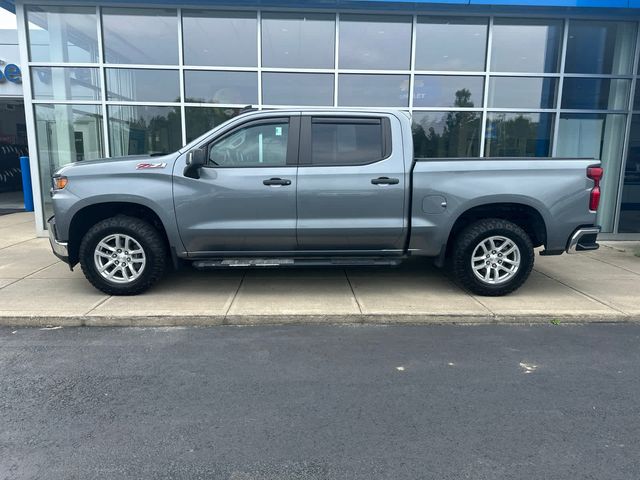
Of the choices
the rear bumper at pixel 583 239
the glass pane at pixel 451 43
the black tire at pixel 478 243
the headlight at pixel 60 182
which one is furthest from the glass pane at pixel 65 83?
the rear bumper at pixel 583 239

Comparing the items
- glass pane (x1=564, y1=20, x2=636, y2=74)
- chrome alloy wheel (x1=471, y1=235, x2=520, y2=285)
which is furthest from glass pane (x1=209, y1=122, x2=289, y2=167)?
glass pane (x1=564, y1=20, x2=636, y2=74)

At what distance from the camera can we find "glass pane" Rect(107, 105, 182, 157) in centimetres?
905

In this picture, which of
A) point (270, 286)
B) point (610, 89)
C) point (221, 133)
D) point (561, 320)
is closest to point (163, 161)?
point (221, 133)

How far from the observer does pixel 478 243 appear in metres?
5.53

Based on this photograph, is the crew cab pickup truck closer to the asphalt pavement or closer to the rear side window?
the rear side window

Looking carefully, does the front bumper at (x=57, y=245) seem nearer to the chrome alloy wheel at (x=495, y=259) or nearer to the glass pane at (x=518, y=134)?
the chrome alloy wheel at (x=495, y=259)

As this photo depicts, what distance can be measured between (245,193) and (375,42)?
538 centimetres

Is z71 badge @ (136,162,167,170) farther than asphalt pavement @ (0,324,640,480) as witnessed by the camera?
Yes

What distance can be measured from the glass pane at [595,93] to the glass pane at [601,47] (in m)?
0.19

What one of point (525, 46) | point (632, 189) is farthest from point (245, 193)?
point (632, 189)

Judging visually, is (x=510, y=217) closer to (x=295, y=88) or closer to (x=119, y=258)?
(x=119, y=258)

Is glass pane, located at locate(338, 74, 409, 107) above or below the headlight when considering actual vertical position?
above

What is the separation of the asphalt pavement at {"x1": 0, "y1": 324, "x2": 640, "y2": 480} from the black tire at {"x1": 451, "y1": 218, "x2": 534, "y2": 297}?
2.81ft

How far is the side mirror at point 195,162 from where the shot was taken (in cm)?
498
